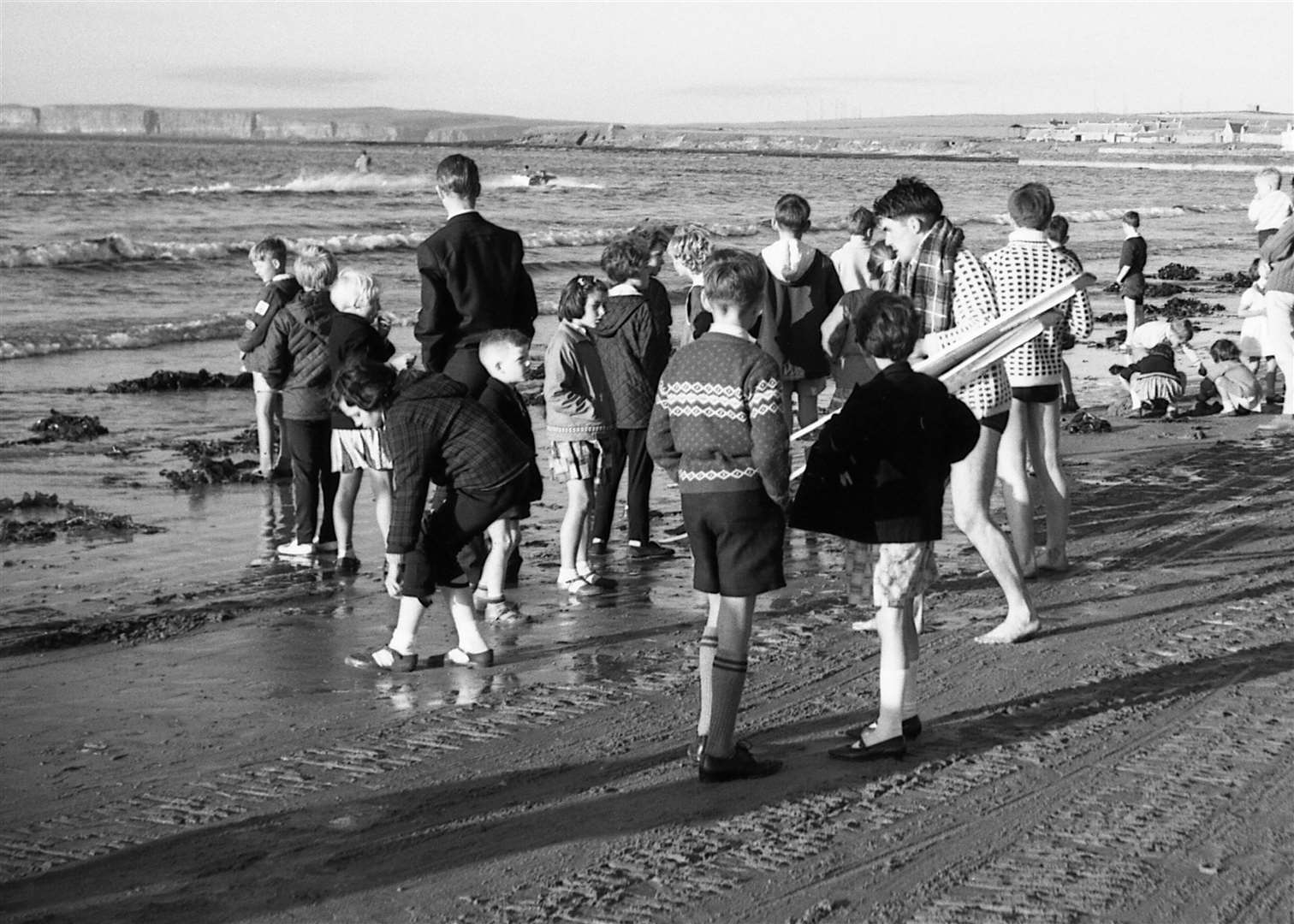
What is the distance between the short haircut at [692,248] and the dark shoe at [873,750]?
3344 mm

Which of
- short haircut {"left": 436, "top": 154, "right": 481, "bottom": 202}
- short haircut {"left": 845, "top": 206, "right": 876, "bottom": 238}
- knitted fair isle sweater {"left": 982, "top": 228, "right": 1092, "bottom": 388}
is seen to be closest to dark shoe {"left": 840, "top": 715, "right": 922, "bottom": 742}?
knitted fair isle sweater {"left": 982, "top": 228, "right": 1092, "bottom": 388}

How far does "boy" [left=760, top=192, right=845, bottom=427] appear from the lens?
9211 mm

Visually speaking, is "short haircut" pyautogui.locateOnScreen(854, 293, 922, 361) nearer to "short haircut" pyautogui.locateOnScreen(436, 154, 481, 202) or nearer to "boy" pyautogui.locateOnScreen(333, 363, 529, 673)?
"boy" pyautogui.locateOnScreen(333, 363, 529, 673)

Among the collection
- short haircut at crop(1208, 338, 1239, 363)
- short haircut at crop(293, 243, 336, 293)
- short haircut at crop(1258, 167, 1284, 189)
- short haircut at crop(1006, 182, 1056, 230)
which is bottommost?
short haircut at crop(1208, 338, 1239, 363)

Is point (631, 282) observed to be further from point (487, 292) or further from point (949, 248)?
point (949, 248)

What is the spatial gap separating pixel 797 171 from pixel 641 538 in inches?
3589

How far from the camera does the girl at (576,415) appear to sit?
788cm

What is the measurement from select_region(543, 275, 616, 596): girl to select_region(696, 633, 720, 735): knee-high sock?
8.56 ft

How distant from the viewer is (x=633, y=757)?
17.9 ft

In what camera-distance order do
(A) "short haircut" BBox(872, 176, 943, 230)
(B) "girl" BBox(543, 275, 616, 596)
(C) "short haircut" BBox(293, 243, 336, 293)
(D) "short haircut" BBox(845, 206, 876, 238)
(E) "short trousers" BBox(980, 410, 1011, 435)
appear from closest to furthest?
(A) "short haircut" BBox(872, 176, 943, 230) → (E) "short trousers" BBox(980, 410, 1011, 435) → (B) "girl" BBox(543, 275, 616, 596) → (C) "short haircut" BBox(293, 243, 336, 293) → (D) "short haircut" BBox(845, 206, 876, 238)

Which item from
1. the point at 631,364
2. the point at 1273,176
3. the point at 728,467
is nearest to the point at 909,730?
the point at 728,467

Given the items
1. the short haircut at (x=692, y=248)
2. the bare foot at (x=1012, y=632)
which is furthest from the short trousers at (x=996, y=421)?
the short haircut at (x=692, y=248)

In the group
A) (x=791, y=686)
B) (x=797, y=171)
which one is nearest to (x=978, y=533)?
(x=791, y=686)

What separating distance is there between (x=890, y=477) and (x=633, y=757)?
130 cm
